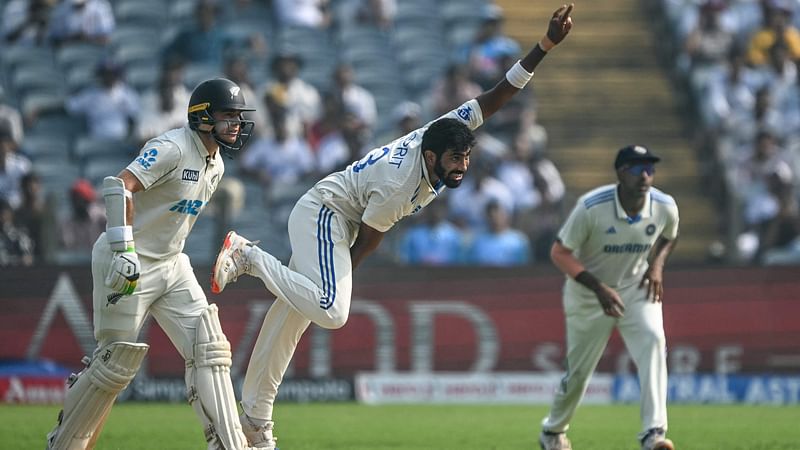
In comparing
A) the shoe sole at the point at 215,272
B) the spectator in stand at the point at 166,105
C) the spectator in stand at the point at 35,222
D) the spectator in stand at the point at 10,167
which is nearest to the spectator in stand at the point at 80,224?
the spectator in stand at the point at 35,222

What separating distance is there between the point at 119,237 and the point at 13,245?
26.3 ft

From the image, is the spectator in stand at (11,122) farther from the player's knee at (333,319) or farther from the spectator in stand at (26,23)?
the player's knee at (333,319)

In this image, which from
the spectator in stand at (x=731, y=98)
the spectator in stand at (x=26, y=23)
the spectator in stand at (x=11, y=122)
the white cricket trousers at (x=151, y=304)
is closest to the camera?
the white cricket trousers at (x=151, y=304)

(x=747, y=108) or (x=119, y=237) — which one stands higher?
(x=747, y=108)

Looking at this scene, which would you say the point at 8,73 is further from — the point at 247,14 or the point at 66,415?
the point at 66,415

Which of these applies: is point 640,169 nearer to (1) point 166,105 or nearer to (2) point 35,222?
(2) point 35,222

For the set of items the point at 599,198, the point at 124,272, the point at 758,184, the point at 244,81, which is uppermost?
the point at 244,81

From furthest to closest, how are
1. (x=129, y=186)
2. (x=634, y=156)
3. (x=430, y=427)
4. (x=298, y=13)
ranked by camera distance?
(x=298, y=13) < (x=430, y=427) < (x=634, y=156) < (x=129, y=186)

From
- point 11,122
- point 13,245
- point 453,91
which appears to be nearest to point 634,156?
point 13,245

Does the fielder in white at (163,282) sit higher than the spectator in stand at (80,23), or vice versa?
the spectator in stand at (80,23)

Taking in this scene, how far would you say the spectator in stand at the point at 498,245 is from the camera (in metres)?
16.3

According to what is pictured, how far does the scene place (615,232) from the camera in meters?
10.1

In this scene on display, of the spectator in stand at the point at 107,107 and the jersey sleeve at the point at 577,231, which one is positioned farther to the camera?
the spectator in stand at the point at 107,107

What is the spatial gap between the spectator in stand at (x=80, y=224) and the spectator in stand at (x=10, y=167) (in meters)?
0.87
